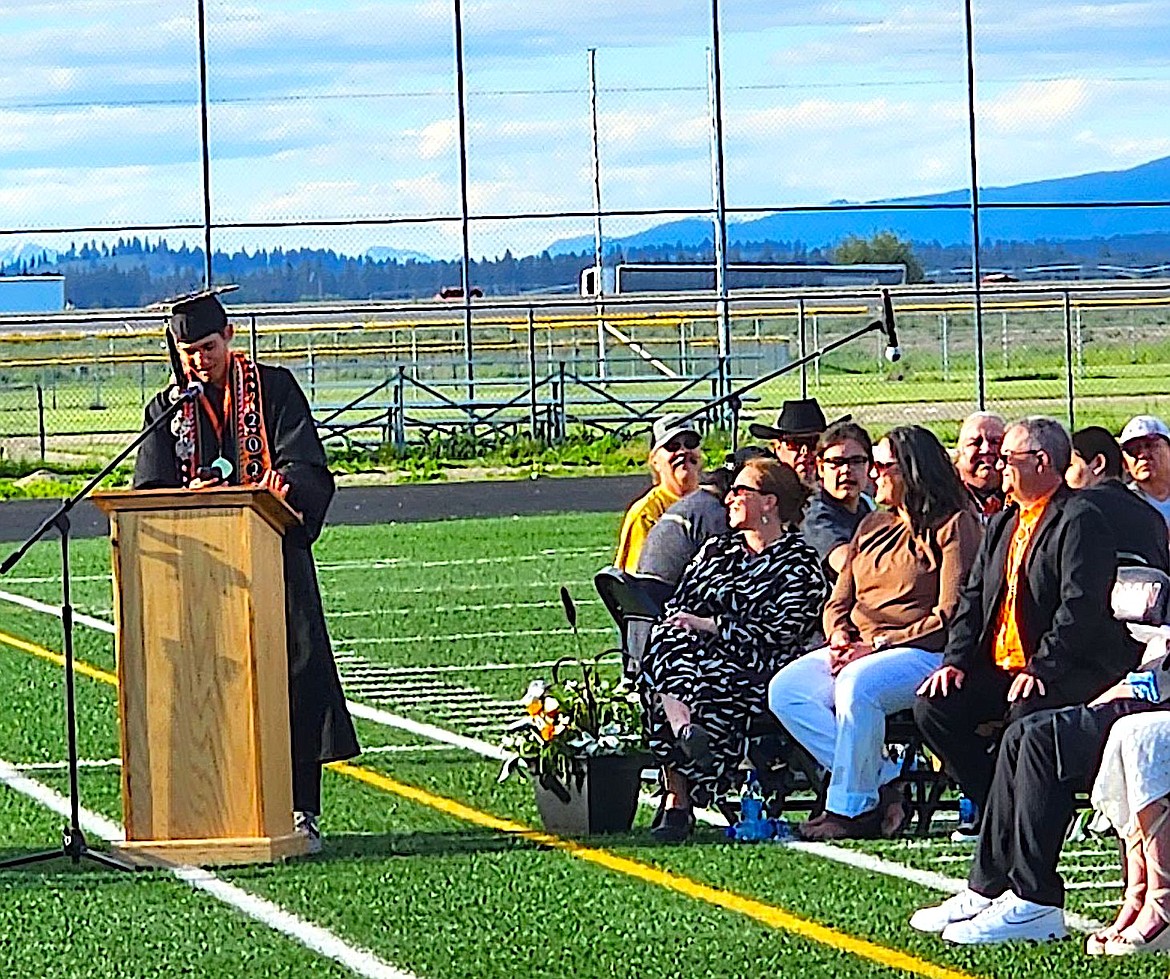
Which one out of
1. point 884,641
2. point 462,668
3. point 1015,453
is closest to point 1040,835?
point 1015,453

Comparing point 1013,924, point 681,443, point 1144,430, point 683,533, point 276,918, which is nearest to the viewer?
point 1013,924

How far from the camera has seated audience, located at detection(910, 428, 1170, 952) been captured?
25.3ft

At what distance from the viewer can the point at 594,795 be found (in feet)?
31.9

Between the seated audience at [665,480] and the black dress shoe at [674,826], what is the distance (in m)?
2.08

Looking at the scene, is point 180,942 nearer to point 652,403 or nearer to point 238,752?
point 238,752

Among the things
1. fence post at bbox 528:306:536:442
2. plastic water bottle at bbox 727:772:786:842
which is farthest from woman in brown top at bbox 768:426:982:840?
fence post at bbox 528:306:536:442

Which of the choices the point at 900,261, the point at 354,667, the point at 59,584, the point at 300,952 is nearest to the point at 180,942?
the point at 300,952

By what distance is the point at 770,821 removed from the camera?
9.71m

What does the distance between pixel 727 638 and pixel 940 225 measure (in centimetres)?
2486

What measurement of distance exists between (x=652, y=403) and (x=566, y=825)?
23.5 meters

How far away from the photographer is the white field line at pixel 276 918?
7770mm

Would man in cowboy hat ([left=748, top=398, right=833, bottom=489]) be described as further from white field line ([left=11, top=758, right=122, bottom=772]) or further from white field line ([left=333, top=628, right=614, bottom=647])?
white field line ([left=333, top=628, right=614, bottom=647])

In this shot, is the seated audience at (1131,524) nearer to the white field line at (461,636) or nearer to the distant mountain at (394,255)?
the white field line at (461,636)

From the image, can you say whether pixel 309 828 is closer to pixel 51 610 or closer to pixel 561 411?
pixel 51 610
